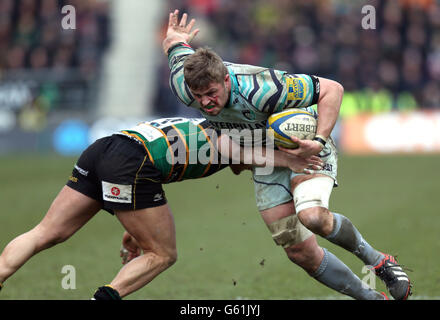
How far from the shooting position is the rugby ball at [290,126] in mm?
5320

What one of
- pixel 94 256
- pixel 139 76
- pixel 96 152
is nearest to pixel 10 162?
pixel 139 76

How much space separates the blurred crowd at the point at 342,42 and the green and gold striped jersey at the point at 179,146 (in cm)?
1516

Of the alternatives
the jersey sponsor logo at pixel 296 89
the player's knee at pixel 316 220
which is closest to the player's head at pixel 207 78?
the jersey sponsor logo at pixel 296 89

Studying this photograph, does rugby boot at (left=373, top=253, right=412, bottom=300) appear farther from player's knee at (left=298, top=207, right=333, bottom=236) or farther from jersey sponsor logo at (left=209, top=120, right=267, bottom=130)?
jersey sponsor logo at (left=209, top=120, right=267, bottom=130)

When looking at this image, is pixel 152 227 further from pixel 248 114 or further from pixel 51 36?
pixel 51 36

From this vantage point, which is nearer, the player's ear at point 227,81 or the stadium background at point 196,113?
the player's ear at point 227,81

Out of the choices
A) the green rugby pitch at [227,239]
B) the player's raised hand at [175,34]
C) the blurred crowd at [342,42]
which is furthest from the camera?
the blurred crowd at [342,42]

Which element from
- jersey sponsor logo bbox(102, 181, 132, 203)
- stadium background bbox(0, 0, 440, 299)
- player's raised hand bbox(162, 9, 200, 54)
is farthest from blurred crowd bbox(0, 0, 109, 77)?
jersey sponsor logo bbox(102, 181, 132, 203)

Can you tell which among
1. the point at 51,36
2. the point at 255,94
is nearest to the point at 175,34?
the point at 255,94

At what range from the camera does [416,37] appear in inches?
886

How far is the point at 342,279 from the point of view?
18.3 feet

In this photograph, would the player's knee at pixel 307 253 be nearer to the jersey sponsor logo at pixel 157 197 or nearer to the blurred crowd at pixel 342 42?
the jersey sponsor logo at pixel 157 197

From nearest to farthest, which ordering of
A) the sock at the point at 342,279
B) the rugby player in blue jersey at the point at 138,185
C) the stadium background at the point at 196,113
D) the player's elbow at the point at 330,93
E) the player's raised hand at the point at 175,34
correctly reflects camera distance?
the rugby player in blue jersey at the point at 138,185 < the player's elbow at the point at 330,93 < the sock at the point at 342,279 < the player's raised hand at the point at 175,34 < the stadium background at the point at 196,113

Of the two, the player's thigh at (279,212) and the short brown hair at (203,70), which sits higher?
the short brown hair at (203,70)
